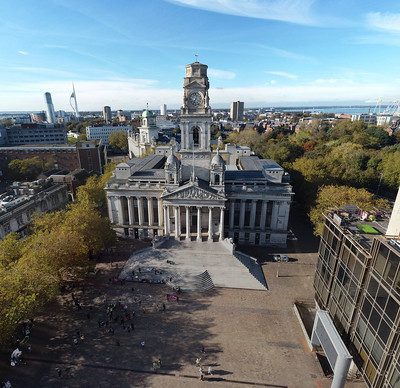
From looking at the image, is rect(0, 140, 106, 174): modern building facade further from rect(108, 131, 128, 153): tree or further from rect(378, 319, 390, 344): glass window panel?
rect(378, 319, 390, 344): glass window panel

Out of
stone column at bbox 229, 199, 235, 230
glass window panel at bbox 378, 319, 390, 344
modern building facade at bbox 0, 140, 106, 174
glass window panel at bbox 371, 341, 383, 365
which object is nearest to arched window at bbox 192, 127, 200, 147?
stone column at bbox 229, 199, 235, 230

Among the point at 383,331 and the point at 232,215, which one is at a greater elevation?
the point at 383,331

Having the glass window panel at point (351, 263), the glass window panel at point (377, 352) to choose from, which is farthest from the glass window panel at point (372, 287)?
the glass window panel at point (377, 352)

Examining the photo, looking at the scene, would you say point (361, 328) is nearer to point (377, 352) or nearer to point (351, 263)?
point (377, 352)

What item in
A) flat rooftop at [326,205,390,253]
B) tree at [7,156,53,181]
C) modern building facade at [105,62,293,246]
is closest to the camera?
flat rooftop at [326,205,390,253]

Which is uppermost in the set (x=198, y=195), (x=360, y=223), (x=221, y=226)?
(x=360, y=223)

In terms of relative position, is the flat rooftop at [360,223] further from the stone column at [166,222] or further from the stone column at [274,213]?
the stone column at [166,222]

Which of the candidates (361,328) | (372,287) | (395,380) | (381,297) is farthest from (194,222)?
(395,380)
